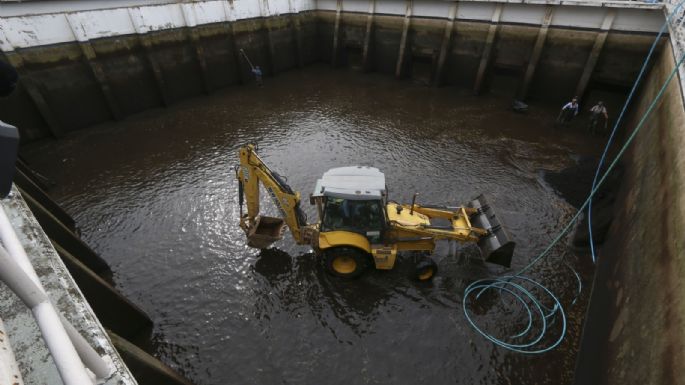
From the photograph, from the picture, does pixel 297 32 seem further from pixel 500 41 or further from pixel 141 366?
pixel 141 366

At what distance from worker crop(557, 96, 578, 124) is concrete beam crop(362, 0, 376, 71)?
11.4 m

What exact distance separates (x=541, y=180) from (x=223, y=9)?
56.7 ft

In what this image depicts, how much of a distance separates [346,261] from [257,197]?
101 inches

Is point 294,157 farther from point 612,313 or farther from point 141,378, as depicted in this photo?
point 612,313

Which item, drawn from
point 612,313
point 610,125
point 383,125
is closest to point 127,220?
point 383,125

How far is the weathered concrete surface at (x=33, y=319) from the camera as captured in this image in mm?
2270

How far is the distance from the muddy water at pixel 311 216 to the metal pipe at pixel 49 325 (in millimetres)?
5501

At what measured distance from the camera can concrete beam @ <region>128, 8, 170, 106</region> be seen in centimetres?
1472

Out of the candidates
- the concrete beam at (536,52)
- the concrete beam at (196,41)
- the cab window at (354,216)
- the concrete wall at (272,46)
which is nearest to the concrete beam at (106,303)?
the cab window at (354,216)

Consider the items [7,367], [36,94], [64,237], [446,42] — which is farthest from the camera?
[446,42]

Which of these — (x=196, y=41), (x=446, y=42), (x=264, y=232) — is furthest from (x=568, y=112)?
(x=196, y=41)

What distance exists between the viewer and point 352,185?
7.09 m

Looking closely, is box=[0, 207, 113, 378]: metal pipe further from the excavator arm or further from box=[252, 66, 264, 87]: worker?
box=[252, 66, 264, 87]: worker

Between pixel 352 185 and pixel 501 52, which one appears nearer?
pixel 352 185
